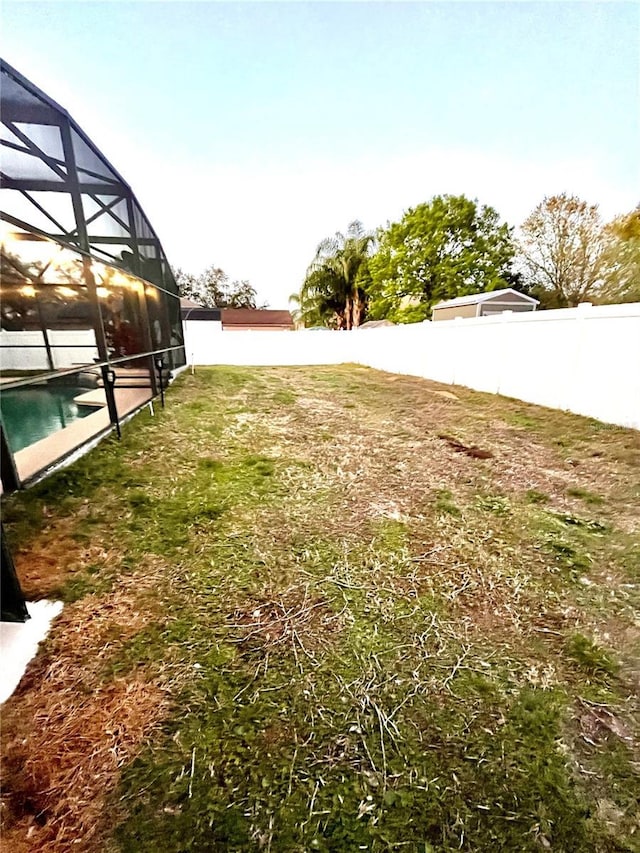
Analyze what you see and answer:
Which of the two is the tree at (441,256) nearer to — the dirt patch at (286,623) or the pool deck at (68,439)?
the pool deck at (68,439)

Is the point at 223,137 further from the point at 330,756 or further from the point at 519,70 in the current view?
the point at 330,756

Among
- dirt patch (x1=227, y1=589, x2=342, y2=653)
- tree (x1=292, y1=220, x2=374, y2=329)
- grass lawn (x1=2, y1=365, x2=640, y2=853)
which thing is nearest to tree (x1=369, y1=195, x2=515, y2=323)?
tree (x1=292, y1=220, x2=374, y2=329)

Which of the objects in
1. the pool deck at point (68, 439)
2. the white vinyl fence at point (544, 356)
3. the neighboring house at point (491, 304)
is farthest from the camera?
the neighboring house at point (491, 304)

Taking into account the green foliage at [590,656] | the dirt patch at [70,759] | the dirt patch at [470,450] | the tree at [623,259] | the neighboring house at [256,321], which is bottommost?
the green foliage at [590,656]

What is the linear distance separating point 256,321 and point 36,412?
2661cm

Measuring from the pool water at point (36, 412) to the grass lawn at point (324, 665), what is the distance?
437mm

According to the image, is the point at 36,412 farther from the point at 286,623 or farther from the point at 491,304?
the point at 491,304

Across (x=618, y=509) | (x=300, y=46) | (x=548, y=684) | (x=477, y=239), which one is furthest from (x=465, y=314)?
(x=548, y=684)

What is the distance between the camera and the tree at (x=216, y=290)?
3247cm

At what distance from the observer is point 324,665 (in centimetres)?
151

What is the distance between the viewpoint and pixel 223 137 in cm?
1197

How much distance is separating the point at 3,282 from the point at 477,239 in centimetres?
2108

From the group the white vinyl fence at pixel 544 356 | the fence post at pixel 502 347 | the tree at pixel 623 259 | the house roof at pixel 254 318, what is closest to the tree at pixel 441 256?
the tree at pixel 623 259

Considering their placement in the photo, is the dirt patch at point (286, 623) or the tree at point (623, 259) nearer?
the dirt patch at point (286, 623)
